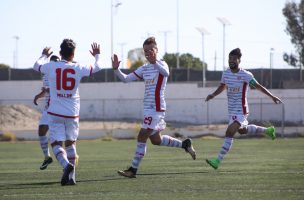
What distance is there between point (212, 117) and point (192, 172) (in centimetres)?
3910

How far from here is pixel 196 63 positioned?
9275cm

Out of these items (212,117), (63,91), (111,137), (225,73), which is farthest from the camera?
(212,117)

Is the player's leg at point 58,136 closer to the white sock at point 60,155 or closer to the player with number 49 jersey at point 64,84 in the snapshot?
the white sock at point 60,155

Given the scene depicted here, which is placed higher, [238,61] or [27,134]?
[238,61]

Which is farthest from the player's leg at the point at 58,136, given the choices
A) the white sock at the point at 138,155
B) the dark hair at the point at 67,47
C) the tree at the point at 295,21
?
the tree at the point at 295,21

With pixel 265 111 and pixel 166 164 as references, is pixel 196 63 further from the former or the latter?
pixel 166 164

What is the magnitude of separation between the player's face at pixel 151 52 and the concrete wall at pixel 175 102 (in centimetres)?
2774

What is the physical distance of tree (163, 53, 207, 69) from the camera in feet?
290

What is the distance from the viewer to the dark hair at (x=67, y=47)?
12.4 m

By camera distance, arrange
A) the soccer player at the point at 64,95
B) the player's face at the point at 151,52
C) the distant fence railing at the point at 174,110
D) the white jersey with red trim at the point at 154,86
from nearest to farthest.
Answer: the soccer player at the point at 64,95 → the player's face at the point at 151,52 → the white jersey with red trim at the point at 154,86 → the distant fence railing at the point at 174,110

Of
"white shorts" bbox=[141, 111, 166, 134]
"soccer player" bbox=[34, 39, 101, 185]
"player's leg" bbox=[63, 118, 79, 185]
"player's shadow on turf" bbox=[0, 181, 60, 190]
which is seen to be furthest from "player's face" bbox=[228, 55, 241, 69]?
"player's shadow on turf" bbox=[0, 181, 60, 190]

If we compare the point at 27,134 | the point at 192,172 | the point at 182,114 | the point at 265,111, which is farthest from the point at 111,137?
the point at 192,172

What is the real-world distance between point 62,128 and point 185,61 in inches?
3142

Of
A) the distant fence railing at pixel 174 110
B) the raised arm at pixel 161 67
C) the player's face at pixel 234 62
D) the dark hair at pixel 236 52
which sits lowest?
the distant fence railing at pixel 174 110
